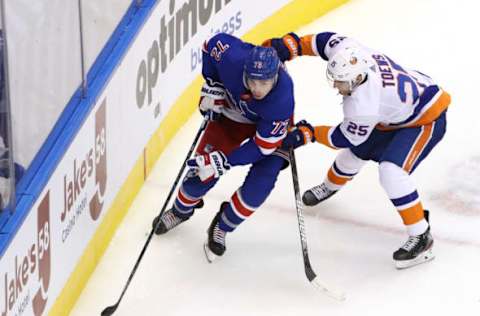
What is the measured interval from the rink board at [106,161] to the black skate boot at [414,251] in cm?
126

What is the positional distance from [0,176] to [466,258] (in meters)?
2.12

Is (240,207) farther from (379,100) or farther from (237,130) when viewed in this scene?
(379,100)

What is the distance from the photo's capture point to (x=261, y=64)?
160 inches

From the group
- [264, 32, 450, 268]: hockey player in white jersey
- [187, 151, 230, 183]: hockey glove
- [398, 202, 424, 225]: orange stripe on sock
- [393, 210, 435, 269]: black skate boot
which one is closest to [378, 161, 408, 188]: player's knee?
[264, 32, 450, 268]: hockey player in white jersey

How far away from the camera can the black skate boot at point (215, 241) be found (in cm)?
467

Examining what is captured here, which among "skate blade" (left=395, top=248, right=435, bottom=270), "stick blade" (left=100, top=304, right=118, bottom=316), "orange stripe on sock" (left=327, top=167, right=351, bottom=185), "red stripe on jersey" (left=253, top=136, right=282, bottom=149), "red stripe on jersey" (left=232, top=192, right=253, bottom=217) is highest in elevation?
"red stripe on jersey" (left=253, top=136, right=282, bottom=149)

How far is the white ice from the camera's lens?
4449 millimetres

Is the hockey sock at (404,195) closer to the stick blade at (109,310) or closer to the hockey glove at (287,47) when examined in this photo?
the hockey glove at (287,47)

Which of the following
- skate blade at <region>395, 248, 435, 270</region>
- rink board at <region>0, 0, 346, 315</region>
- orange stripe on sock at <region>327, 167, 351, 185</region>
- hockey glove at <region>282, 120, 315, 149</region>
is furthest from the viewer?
orange stripe on sock at <region>327, 167, 351, 185</region>

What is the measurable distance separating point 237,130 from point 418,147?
0.77 m

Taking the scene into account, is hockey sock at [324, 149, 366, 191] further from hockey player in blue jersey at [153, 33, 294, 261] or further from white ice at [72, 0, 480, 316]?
hockey player in blue jersey at [153, 33, 294, 261]

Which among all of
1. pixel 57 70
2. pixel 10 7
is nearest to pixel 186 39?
pixel 57 70

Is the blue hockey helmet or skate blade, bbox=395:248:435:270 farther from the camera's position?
skate blade, bbox=395:248:435:270

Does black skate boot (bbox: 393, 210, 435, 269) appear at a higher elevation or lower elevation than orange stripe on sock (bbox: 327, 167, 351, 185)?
lower
